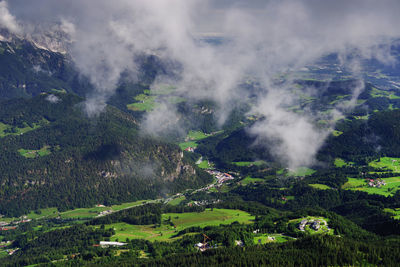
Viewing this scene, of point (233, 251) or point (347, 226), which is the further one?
point (347, 226)

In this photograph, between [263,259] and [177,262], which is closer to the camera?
[263,259]

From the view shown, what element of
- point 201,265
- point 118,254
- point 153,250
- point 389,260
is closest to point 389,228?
point 389,260

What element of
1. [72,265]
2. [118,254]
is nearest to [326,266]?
[118,254]

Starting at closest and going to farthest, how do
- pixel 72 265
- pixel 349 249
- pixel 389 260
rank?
pixel 389 260, pixel 349 249, pixel 72 265

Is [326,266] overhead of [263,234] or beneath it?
beneath

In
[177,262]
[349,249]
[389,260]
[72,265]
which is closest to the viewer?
[389,260]

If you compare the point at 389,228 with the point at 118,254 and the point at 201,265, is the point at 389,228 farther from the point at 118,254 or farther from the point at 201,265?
the point at 118,254

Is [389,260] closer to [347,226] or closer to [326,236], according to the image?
[326,236]
